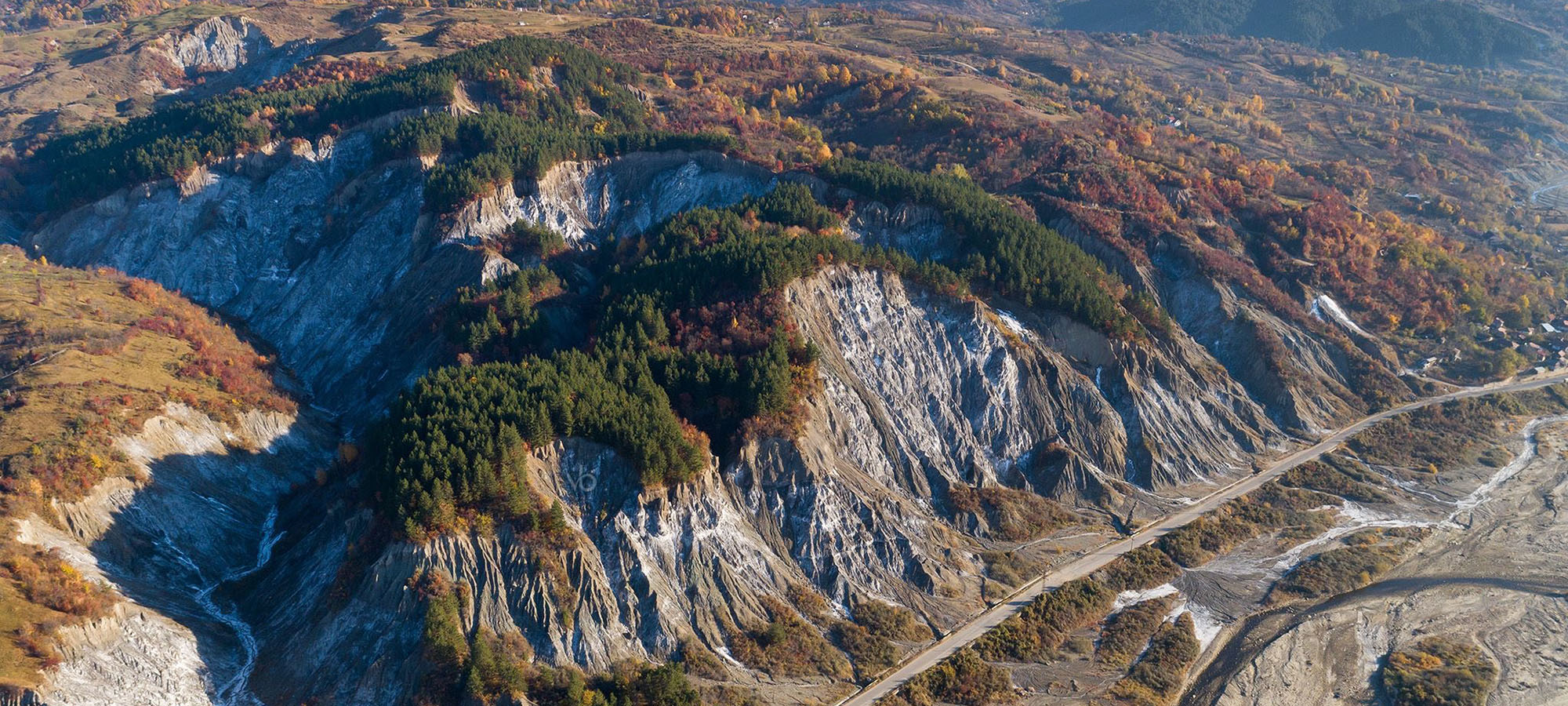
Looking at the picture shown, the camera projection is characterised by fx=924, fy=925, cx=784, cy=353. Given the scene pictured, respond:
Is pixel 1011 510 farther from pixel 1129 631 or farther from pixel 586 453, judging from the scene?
pixel 586 453

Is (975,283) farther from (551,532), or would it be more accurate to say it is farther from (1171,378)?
(551,532)

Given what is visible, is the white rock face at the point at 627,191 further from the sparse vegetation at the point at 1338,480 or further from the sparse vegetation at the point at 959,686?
the sparse vegetation at the point at 1338,480

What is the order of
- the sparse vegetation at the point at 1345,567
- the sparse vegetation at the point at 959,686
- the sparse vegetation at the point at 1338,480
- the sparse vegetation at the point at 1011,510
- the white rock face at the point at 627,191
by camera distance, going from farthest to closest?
the white rock face at the point at 627,191 < the sparse vegetation at the point at 1338,480 < the sparse vegetation at the point at 1011,510 < the sparse vegetation at the point at 1345,567 < the sparse vegetation at the point at 959,686

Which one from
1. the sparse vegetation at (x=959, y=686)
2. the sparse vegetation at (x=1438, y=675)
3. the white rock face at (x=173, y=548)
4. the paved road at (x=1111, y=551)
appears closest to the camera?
the white rock face at (x=173, y=548)

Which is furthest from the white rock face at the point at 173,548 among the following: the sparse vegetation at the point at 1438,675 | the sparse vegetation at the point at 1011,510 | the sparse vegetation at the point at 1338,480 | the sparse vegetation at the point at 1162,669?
A: the sparse vegetation at the point at 1338,480

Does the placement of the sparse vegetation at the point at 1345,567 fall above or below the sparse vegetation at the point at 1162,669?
above

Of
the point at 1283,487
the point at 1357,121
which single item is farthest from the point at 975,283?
the point at 1357,121
